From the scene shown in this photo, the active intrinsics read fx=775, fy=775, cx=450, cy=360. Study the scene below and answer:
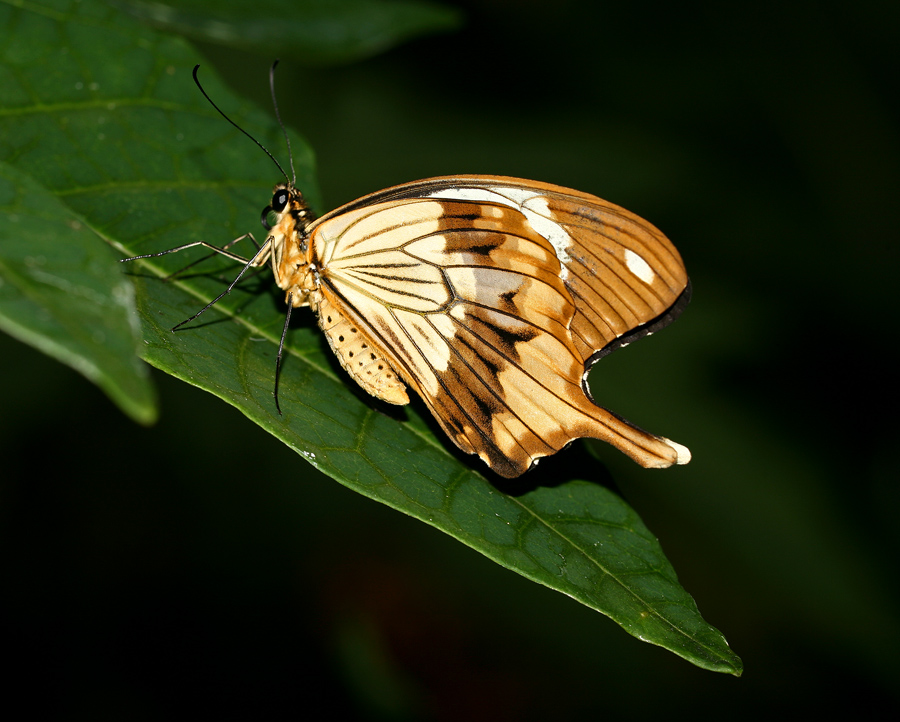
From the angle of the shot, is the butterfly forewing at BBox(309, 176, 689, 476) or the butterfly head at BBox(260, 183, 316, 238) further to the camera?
the butterfly head at BBox(260, 183, 316, 238)

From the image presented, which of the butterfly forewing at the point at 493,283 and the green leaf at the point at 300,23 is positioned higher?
the green leaf at the point at 300,23

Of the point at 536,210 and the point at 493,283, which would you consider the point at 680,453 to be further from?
the point at 536,210

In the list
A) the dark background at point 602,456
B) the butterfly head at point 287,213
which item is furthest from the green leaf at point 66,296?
the dark background at point 602,456

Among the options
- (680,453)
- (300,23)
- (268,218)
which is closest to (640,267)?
(680,453)

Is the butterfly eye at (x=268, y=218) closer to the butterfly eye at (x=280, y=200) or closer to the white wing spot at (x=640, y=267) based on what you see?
the butterfly eye at (x=280, y=200)

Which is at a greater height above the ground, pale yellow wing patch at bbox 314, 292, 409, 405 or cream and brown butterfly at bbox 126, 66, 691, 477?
cream and brown butterfly at bbox 126, 66, 691, 477

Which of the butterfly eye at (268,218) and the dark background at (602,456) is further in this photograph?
the dark background at (602,456)

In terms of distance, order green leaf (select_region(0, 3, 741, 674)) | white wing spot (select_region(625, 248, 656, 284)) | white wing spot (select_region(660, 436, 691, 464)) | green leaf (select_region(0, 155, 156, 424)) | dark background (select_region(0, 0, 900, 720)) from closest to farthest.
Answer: green leaf (select_region(0, 155, 156, 424)), green leaf (select_region(0, 3, 741, 674)), white wing spot (select_region(660, 436, 691, 464)), white wing spot (select_region(625, 248, 656, 284)), dark background (select_region(0, 0, 900, 720))

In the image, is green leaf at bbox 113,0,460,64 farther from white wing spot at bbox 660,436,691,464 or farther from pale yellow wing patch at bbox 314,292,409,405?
white wing spot at bbox 660,436,691,464

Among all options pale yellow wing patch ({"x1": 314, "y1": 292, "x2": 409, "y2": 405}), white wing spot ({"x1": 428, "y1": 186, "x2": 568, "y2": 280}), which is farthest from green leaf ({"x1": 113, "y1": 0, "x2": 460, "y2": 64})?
pale yellow wing patch ({"x1": 314, "y1": 292, "x2": 409, "y2": 405})
